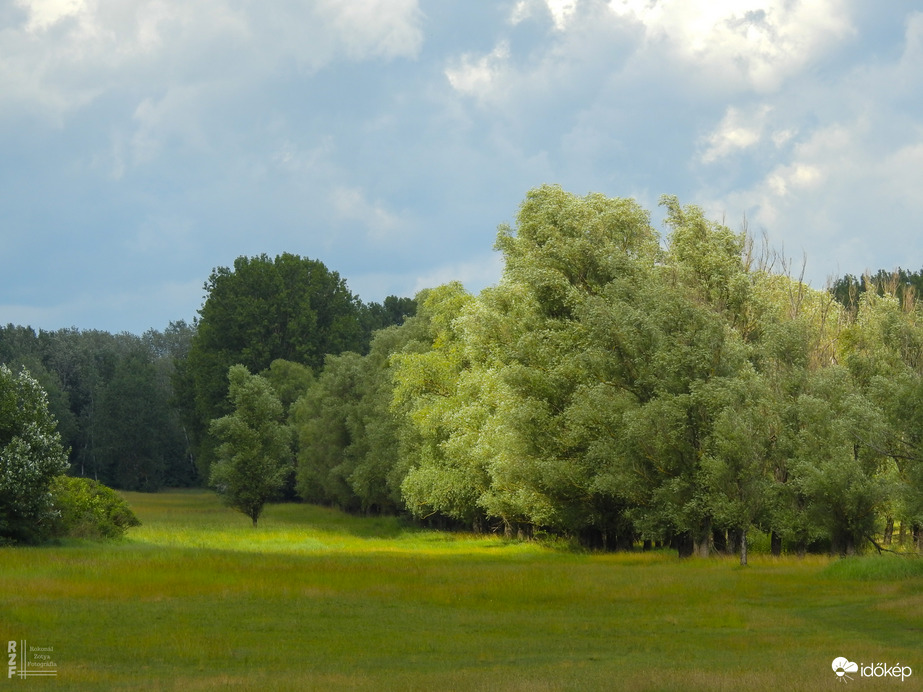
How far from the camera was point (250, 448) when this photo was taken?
7575cm

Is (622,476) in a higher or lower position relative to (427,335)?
lower

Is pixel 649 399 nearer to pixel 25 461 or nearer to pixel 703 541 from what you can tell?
pixel 703 541

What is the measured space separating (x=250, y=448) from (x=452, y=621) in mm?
53256

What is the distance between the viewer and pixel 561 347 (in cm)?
4959

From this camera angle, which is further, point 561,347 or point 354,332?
point 354,332

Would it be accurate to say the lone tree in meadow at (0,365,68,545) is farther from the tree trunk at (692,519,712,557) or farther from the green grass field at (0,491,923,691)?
the tree trunk at (692,519,712,557)

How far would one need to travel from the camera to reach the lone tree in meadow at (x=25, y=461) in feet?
147

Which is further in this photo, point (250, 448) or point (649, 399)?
point (250, 448)

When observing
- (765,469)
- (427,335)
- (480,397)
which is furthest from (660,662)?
(427,335)

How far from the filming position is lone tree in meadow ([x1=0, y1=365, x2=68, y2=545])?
44.9 meters

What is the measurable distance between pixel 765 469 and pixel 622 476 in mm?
5950

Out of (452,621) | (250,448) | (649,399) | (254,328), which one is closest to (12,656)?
(452,621)

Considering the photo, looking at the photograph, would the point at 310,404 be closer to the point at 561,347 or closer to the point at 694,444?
the point at 561,347

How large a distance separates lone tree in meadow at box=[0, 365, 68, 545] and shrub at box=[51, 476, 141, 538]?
2074 mm
